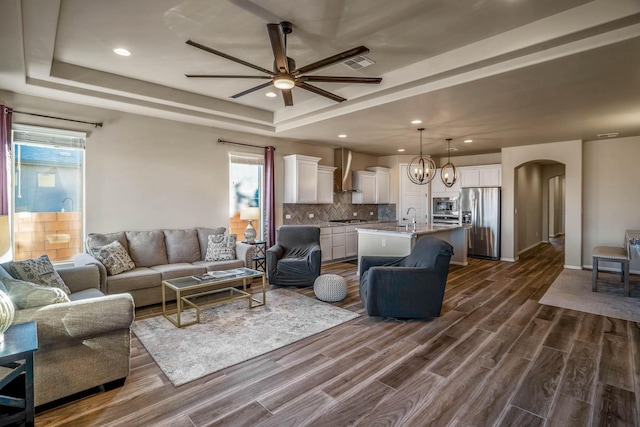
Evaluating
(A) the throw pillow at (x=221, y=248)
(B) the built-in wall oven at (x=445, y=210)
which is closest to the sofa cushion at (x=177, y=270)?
(A) the throw pillow at (x=221, y=248)

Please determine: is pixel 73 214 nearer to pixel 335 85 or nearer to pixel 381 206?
pixel 335 85

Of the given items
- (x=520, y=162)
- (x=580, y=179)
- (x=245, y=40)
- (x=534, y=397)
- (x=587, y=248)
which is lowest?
(x=534, y=397)

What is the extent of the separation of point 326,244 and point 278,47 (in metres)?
5.00

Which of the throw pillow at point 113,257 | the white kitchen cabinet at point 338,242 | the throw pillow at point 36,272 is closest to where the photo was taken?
the throw pillow at point 36,272

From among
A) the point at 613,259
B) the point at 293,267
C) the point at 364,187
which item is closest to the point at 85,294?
the point at 293,267

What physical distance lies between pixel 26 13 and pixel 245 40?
5.39ft

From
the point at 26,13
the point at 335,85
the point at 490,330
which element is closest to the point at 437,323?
the point at 490,330

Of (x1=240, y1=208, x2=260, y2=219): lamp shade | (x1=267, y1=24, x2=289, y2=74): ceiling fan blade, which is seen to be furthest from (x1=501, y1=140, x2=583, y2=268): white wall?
(x1=267, y1=24, x2=289, y2=74): ceiling fan blade

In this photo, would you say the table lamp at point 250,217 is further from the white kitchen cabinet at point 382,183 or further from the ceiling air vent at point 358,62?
the white kitchen cabinet at point 382,183

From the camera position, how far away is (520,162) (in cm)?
727

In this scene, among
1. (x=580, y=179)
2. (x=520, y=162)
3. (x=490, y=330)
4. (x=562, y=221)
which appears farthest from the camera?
(x=562, y=221)

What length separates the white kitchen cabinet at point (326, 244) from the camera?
695 cm

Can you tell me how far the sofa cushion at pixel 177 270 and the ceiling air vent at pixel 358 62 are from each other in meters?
3.28

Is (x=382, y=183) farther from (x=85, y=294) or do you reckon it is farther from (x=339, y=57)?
(x=85, y=294)
